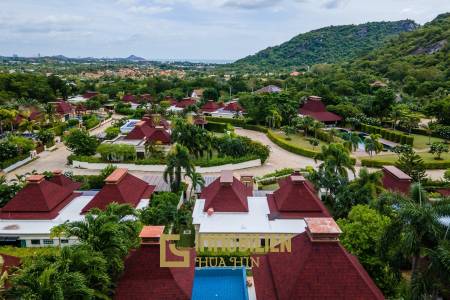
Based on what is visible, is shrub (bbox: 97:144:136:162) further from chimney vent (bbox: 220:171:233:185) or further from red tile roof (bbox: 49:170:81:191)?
chimney vent (bbox: 220:171:233:185)

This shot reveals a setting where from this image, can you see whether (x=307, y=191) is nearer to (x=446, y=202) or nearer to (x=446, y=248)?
(x=446, y=202)

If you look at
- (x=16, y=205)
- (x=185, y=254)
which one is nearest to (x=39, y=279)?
(x=185, y=254)

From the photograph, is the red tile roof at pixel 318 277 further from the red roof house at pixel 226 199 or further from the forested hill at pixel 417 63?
the forested hill at pixel 417 63

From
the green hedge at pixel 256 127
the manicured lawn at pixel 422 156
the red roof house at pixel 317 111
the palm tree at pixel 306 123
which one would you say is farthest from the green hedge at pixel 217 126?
the manicured lawn at pixel 422 156

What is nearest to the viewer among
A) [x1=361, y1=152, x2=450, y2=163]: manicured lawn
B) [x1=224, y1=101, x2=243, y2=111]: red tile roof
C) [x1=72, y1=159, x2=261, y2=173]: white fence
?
[x1=72, y1=159, x2=261, y2=173]: white fence

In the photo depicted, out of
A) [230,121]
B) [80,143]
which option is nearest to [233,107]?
[230,121]

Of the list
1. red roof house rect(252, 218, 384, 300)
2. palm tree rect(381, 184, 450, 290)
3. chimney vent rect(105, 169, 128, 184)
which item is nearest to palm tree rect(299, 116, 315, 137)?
chimney vent rect(105, 169, 128, 184)

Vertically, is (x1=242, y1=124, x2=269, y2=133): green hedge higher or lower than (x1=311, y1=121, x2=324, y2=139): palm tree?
lower
